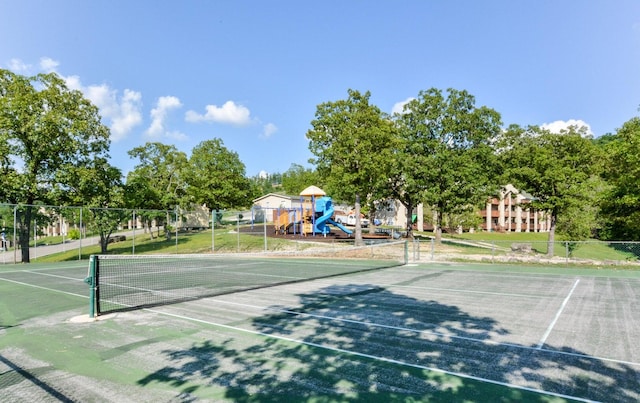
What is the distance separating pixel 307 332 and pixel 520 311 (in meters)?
5.32

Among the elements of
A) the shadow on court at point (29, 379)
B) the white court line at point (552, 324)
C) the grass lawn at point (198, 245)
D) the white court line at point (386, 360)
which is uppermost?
the shadow on court at point (29, 379)

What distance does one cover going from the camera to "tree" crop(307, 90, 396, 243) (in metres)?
25.8

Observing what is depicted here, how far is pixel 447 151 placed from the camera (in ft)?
95.8

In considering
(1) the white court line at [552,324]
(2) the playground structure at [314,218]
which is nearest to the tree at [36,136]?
(2) the playground structure at [314,218]

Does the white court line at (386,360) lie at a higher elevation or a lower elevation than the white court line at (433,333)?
higher

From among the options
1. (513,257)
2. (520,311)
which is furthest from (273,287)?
(513,257)

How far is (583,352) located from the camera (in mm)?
5840

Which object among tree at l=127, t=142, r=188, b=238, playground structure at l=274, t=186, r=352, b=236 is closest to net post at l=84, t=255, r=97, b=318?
playground structure at l=274, t=186, r=352, b=236

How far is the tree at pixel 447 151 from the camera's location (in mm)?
28609

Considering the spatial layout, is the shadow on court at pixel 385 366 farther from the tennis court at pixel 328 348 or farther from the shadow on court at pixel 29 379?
the shadow on court at pixel 29 379

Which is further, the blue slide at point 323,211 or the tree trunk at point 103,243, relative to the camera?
the blue slide at point 323,211

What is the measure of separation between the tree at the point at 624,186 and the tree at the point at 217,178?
40810mm

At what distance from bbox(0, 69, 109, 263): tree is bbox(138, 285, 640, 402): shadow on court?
23521mm

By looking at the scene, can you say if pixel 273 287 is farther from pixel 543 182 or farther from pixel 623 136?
pixel 623 136
